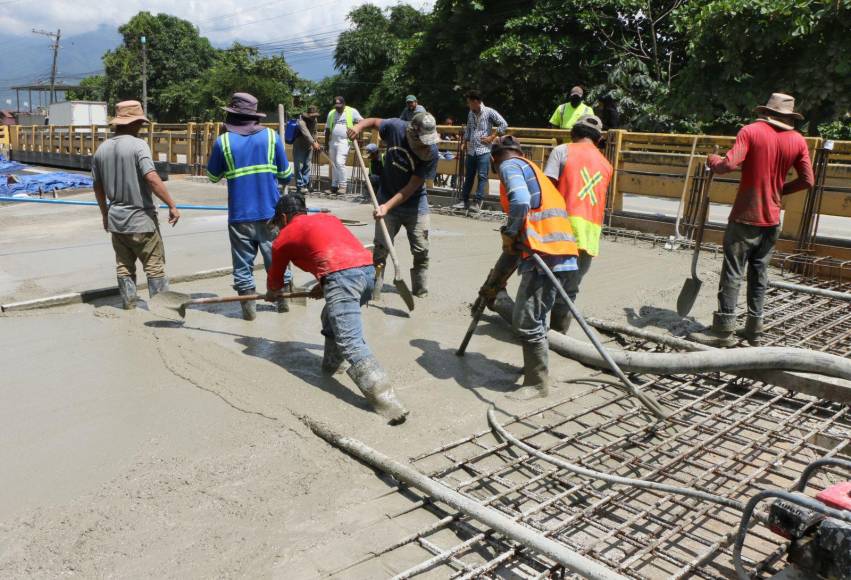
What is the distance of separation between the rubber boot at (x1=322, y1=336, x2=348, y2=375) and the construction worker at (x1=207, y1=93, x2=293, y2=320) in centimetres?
125

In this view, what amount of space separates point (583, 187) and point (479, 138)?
559 centimetres

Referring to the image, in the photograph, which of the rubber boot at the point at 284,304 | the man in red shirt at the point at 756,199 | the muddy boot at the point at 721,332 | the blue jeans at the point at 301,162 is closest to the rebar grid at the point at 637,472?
the muddy boot at the point at 721,332

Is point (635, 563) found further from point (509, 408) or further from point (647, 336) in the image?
point (647, 336)

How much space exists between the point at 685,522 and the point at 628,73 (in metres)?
15.8

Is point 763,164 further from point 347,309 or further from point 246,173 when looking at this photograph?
point 246,173

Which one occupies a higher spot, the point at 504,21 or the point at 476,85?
the point at 504,21

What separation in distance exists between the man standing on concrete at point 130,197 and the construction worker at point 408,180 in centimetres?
158

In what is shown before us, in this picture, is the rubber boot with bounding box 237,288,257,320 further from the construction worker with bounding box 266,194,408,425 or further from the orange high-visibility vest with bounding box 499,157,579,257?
the orange high-visibility vest with bounding box 499,157,579,257

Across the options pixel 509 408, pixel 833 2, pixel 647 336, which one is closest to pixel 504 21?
pixel 833 2

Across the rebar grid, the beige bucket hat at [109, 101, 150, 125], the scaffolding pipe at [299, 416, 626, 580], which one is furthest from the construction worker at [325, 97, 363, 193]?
the scaffolding pipe at [299, 416, 626, 580]

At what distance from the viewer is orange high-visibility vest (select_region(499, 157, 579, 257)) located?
4.07 m

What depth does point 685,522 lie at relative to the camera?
9.46 feet

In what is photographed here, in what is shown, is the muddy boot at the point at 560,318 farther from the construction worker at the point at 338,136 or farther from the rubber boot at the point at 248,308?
the construction worker at the point at 338,136

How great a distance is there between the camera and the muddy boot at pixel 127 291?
5.45 metres
